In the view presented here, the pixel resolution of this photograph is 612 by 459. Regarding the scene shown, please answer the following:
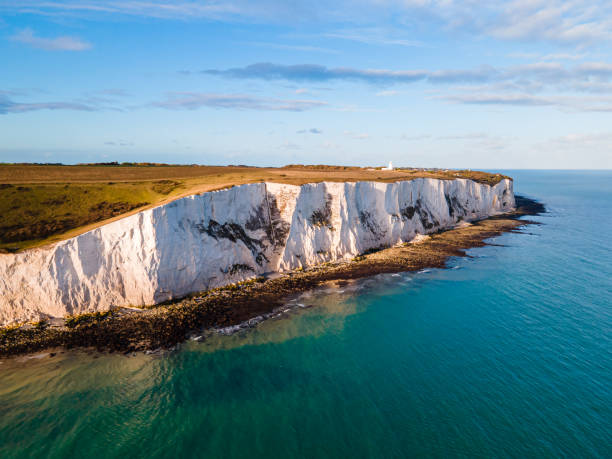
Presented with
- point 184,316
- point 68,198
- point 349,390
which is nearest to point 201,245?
point 184,316

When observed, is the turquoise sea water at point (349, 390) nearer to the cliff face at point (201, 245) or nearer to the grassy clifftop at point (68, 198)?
the cliff face at point (201, 245)

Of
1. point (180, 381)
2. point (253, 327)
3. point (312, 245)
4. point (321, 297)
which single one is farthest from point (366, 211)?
point (180, 381)

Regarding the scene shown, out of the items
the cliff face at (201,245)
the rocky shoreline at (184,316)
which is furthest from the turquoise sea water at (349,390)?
the cliff face at (201,245)

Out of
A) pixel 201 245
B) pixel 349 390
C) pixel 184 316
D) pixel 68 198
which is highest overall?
pixel 68 198

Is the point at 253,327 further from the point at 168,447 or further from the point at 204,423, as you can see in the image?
the point at 168,447

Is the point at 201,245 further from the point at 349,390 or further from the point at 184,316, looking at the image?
the point at 349,390

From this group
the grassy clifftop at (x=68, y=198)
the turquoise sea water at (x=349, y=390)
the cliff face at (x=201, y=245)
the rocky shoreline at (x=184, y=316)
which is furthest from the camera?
the grassy clifftop at (x=68, y=198)

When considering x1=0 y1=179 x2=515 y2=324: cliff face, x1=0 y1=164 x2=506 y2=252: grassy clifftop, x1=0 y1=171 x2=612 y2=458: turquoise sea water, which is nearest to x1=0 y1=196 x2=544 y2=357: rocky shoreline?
x1=0 y1=179 x2=515 y2=324: cliff face
